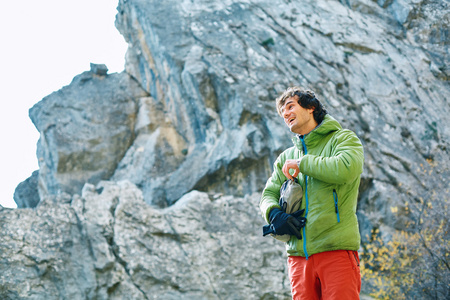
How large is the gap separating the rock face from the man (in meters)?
7.09

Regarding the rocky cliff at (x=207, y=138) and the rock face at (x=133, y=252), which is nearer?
the rock face at (x=133, y=252)

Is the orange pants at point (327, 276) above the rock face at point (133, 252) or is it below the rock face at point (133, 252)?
above

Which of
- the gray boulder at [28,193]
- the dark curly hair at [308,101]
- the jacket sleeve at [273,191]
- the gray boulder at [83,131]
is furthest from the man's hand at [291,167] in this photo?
the gray boulder at [28,193]

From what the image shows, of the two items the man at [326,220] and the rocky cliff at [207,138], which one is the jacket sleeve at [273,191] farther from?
the rocky cliff at [207,138]

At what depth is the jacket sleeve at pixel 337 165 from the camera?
314 centimetres

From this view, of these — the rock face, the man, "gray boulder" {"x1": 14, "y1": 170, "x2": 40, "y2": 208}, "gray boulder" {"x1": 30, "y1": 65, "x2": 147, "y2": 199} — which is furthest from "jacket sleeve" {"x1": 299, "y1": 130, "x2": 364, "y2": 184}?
"gray boulder" {"x1": 14, "y1": 170, "x2": 40, "y2": 208}

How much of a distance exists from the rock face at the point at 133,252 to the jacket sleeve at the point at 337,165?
7351 millimetres

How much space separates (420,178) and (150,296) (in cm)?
861

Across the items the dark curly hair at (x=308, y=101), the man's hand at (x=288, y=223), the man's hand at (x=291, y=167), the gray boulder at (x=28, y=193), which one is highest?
the dark curly hair at (x=308, y=101)

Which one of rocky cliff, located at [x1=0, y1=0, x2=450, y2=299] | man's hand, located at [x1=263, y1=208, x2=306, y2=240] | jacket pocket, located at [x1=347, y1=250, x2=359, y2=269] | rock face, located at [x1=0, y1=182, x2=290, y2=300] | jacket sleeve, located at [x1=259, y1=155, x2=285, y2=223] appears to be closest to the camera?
jacket pocket, located at [x1=347, y1=250, x2=359, y2=269]

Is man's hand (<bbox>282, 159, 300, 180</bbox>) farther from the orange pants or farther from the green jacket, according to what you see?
the orange pants

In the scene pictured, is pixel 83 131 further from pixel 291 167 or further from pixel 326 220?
pixel 326 220

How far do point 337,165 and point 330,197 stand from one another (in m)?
0.26

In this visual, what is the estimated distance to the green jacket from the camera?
10.3ft
